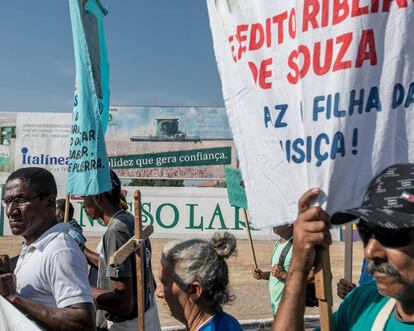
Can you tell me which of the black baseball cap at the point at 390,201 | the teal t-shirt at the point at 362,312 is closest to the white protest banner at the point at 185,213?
the teal t-shirt at the point at 362,312

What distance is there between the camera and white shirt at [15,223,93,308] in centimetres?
251

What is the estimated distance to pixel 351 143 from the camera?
1793 mm

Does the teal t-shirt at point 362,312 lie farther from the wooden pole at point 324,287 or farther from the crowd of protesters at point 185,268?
the wooden pole at point 324,287

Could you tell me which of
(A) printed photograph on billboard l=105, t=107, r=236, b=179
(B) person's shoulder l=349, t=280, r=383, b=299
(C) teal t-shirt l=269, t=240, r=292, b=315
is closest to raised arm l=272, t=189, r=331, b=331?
(B) person's shoulder l=349, t=280, r=383, b=299

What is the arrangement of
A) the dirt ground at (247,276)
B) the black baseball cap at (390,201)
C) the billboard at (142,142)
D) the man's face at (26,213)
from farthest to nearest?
1. the billboard at (142,142)
2. the dirt ground at (247,276)
3. the man's face at (26,213)
4. the black baseball cap at (390,201)

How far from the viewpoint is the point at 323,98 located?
1.82 metres

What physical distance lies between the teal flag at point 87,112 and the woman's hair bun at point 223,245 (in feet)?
4.29

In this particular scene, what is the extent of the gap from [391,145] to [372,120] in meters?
0.10

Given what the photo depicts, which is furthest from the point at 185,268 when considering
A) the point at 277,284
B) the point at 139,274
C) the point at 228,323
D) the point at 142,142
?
the point at 142,142

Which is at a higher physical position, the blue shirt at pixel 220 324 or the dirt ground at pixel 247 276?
the blue shirt at pixel 220 324

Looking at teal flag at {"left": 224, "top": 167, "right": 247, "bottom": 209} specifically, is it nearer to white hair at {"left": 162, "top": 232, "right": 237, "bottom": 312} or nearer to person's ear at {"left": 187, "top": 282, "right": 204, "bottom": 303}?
white hair at {"left": 162, "top": 232, "right": 237, "bottom": 312}

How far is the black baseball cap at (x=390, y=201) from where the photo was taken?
1.66 metres

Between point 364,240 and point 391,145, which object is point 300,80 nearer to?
point 391,145

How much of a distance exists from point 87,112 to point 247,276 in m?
9.04
